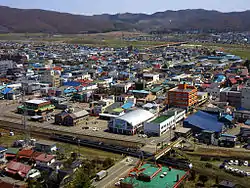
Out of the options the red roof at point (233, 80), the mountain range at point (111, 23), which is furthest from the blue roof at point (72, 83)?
the mountain range at point (111, 23)

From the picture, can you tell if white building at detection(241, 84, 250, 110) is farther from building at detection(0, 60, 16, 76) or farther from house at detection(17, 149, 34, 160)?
building at detection(0, 60, 16, 76)

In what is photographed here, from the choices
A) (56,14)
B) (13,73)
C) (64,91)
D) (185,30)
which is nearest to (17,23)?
(56,14)

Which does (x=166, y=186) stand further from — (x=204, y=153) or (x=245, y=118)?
(x=245, y=118)

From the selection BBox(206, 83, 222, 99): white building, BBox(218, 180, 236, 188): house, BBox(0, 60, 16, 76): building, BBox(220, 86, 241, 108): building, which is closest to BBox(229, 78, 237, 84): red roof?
BBox(206, 83, 222, 99): white building

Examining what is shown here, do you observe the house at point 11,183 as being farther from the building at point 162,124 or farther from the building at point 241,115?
the building at point 241,115

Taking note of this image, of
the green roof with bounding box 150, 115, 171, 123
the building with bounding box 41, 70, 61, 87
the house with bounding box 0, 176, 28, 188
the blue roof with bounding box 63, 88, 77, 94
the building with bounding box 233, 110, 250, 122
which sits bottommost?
the house with bounding box 0, 176, 28, 188

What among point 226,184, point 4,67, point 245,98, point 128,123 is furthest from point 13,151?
point 4,67

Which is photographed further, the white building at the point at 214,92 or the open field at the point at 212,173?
the white building at the point at 214,92
